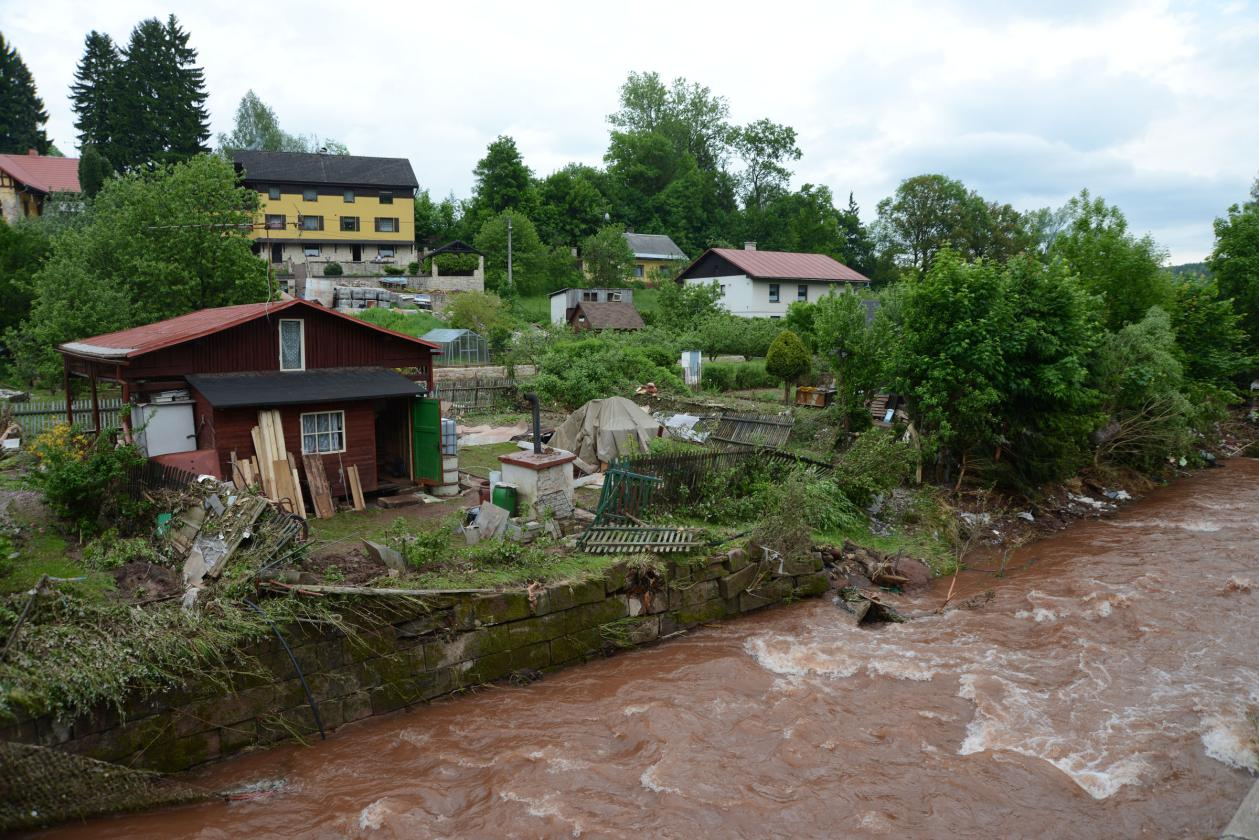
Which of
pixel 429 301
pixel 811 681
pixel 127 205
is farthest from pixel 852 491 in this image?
pixel 429 301

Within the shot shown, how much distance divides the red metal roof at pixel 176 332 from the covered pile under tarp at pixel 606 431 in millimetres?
3719

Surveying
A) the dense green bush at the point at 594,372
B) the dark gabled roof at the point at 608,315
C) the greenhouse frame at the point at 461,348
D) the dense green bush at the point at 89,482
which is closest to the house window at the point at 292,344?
the dense green bush at the point at 89,482

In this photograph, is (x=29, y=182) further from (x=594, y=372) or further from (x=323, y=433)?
(x=323, y=433)

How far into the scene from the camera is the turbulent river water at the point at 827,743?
24.6ft

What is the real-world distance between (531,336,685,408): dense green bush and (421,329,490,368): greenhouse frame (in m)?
4.88

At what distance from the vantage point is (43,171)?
51.1 metres

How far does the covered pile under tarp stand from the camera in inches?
687

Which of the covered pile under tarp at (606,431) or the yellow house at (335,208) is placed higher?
the yellow house at (335,208)

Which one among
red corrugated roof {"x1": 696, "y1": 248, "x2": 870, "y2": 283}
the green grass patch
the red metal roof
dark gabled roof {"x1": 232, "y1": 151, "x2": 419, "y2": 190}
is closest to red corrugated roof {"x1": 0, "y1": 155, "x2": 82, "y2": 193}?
dark gabled roof {"x1": 232, "y1": 151, "x2": 419, "y2": 190}

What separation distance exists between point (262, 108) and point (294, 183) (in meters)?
32.9

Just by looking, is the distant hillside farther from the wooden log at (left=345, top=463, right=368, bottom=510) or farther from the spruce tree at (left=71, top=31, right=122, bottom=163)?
the spruce tree at (left=71, top=31, right=122, bottom=163)

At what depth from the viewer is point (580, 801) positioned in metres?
7.77

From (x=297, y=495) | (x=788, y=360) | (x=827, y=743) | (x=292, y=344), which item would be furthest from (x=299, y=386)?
(x=788, y=360)

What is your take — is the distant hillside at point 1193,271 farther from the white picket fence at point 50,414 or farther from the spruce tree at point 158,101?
the spruce tree at point 158,101
